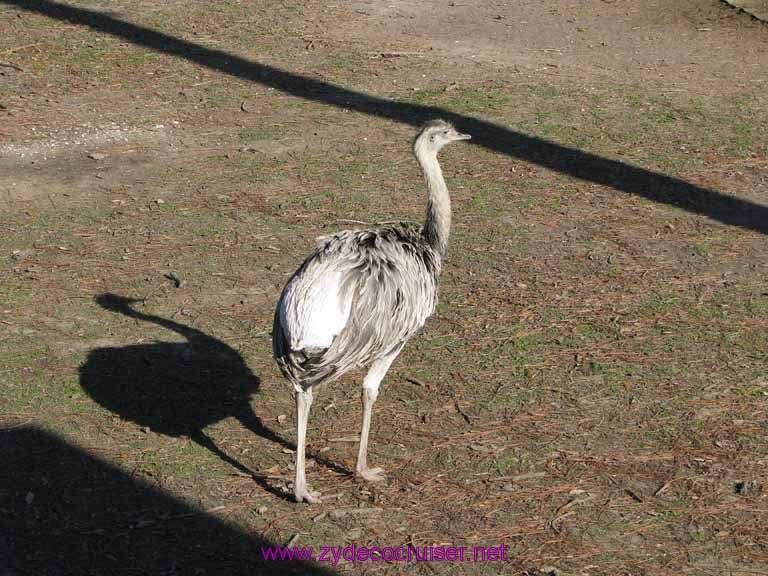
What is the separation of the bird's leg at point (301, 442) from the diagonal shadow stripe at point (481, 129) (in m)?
4.76

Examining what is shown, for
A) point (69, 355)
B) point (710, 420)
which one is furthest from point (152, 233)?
point (710, 420)

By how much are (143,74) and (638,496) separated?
335 inches

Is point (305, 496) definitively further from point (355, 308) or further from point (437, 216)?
point (437, 216)

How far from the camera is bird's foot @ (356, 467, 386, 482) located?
5777 mm

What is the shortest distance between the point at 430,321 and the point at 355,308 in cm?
208

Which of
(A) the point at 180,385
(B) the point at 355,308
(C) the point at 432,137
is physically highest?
(C) the point at 432,137

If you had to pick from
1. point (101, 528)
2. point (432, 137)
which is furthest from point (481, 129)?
point (101, 528)

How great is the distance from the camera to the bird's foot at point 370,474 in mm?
5777

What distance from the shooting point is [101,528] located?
5.37 meters

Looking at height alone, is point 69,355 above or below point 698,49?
below

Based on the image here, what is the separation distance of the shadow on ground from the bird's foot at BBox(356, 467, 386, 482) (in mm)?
712

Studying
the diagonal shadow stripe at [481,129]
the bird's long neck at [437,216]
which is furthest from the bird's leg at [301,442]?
the diagonal shadow stripe at [481,129]

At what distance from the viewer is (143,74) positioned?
485 inches

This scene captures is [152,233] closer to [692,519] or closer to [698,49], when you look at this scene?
[692,519]
